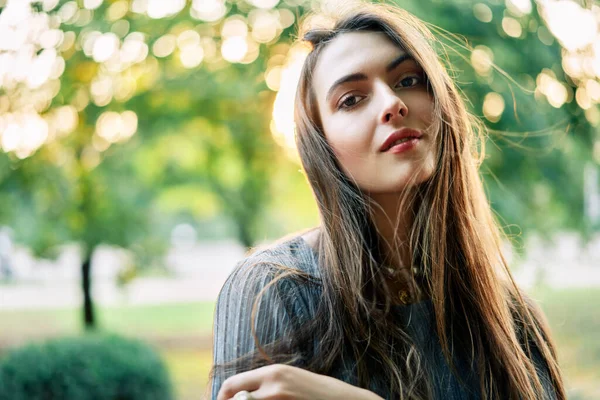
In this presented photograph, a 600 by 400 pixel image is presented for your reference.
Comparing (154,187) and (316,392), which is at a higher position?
(316,392)

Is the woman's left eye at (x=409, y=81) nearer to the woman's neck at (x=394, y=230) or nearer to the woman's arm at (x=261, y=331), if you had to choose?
the woman's neck at (x=394, y=230)

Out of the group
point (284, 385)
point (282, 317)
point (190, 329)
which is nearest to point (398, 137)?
point (282, 317)

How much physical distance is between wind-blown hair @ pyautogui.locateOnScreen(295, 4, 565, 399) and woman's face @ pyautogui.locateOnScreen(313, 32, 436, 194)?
0.04 meters

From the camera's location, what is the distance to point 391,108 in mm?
1491

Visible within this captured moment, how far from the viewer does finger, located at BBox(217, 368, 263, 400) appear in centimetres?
126

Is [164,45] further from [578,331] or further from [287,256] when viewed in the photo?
[578,331]

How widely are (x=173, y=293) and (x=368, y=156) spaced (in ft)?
61.1

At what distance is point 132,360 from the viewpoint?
553 cm

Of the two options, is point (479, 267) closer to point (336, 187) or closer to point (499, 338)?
point (499, 338)

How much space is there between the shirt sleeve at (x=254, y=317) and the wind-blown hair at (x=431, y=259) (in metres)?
0.08

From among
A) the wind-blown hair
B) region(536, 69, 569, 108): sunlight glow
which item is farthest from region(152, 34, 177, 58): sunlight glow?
the wind-blown hair

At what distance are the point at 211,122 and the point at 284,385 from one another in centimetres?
519

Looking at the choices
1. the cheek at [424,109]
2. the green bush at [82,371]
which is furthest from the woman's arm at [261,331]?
the green bush at [82,371]

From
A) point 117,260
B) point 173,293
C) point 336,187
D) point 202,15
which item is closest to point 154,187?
point 117,260
